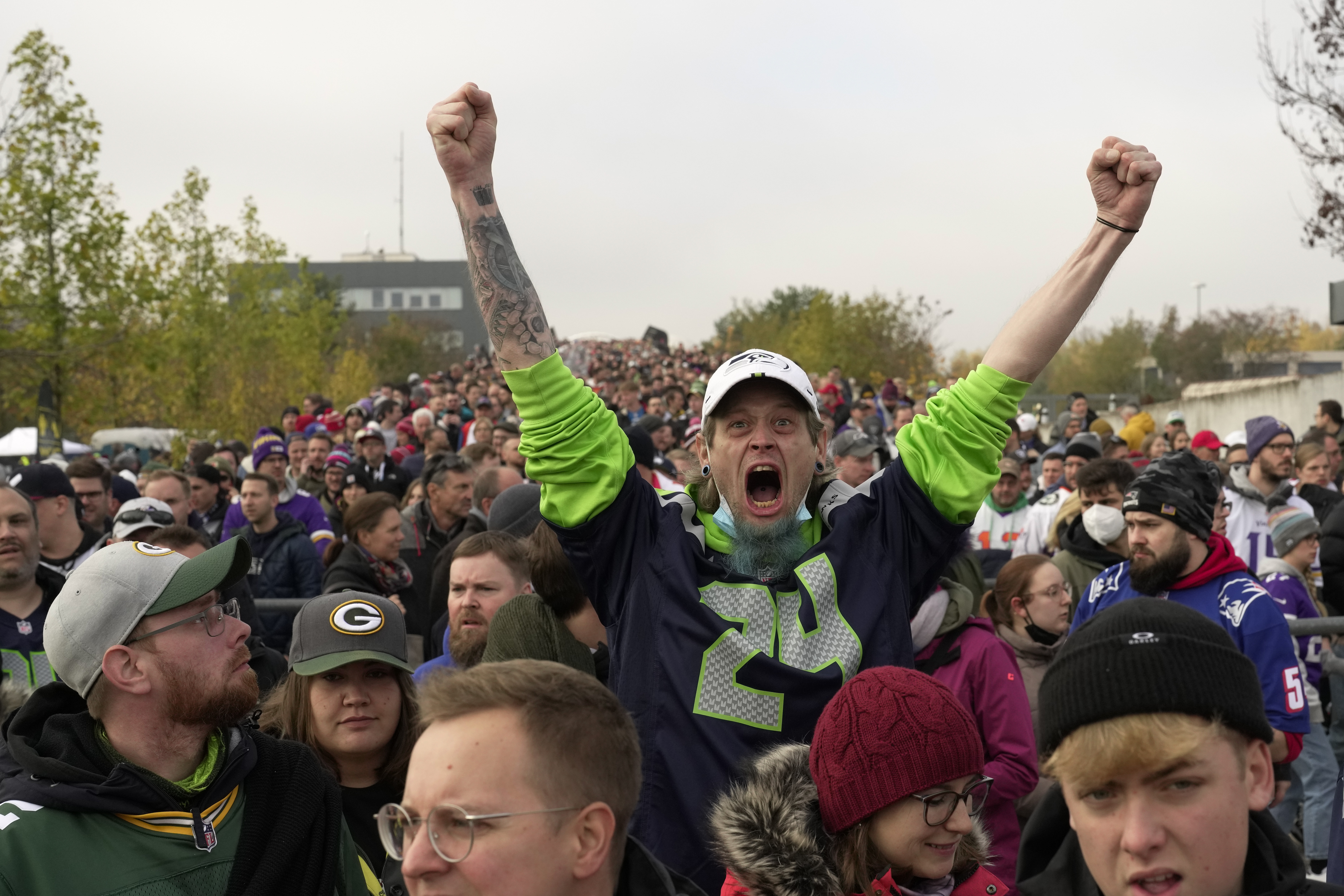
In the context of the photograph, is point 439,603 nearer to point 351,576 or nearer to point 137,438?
point 351,576

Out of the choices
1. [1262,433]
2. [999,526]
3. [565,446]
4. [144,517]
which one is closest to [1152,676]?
[565,446]

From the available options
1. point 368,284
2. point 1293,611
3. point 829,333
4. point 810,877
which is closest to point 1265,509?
point 1293,611

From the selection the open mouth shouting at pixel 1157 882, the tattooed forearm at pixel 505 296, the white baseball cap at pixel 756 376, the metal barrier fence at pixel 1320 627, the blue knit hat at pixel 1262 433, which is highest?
the tattooed forearm at pixel 505 296

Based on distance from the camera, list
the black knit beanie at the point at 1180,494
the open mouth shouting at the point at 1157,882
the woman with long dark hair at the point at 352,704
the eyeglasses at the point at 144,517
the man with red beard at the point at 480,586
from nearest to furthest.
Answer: the open mouth shouting at the point at 1157,882 → the woman with long dark hair at the point at 352,704 → the man with red beard at the point at 480,586 → the black knit beanie at the point at 1180,494 → the eyeglasses at the point at 144,517

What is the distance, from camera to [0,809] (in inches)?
105

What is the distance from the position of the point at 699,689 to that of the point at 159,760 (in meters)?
1.32

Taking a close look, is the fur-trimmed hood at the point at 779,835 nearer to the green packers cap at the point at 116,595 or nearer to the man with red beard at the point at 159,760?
the man with red beard at the point at 159,760

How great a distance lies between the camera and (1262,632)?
4.48 m

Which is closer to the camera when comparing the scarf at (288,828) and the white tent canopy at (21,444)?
the scarf at (288,828)

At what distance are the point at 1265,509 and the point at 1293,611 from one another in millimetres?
2113

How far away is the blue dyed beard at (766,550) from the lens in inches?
124

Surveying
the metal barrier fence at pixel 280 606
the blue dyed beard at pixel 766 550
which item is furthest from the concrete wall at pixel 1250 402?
the blue dyed beard at pixel 766 550

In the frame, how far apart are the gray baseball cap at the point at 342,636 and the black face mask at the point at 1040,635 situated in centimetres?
290

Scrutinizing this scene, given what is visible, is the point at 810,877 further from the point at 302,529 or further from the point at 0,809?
the point at 302,529
